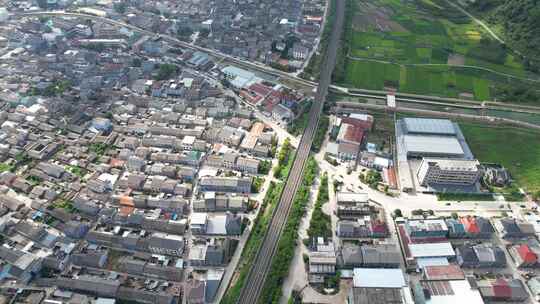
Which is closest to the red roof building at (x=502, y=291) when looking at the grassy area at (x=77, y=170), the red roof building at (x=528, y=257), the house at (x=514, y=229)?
the red roof building at (x=528, y=257)

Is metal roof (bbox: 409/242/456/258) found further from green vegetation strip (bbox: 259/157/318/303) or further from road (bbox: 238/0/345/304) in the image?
road (bbox: 238/0/345/304)

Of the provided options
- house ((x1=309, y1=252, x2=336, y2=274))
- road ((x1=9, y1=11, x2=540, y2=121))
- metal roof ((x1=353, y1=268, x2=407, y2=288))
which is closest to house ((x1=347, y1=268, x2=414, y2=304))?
metal roof ((x1=353, y1=268, x2=407, y2=288))

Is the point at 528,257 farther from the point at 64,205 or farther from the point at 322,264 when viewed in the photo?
the point at 64,205

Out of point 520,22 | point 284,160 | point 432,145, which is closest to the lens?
point 284,160

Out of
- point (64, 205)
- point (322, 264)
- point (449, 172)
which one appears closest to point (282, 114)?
point (449, 172)

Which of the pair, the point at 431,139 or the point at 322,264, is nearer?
the point at 322,264

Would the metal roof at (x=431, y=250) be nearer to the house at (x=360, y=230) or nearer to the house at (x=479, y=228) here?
the house at (x=360, y=230)
